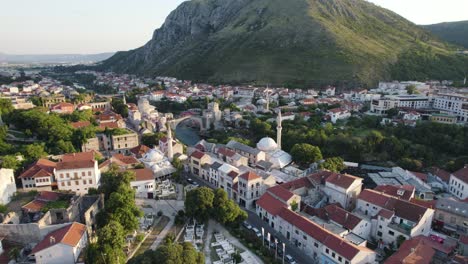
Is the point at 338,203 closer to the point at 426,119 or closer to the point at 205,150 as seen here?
the point at 205,150

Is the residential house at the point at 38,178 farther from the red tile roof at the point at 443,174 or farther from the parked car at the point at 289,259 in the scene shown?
the red tile roof at the point at 443,174

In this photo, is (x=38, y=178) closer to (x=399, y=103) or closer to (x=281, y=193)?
(x=281, y=193)

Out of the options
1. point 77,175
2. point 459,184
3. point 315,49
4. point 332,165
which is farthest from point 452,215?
point 315,49

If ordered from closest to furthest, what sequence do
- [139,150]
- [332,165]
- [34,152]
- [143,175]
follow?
[143,175] → [34,152] → [332,165] → [139,150]

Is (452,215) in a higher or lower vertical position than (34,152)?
lower

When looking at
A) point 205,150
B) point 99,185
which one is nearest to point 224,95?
point 205,150

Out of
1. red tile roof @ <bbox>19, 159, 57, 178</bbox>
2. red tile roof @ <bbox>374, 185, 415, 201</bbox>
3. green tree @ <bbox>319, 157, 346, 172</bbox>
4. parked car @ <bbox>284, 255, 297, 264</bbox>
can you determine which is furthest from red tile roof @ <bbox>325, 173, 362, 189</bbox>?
red tile roof @ <bbox>19, 159, 57, 178</bbox>

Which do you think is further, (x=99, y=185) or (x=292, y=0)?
(x=292, y=0)
